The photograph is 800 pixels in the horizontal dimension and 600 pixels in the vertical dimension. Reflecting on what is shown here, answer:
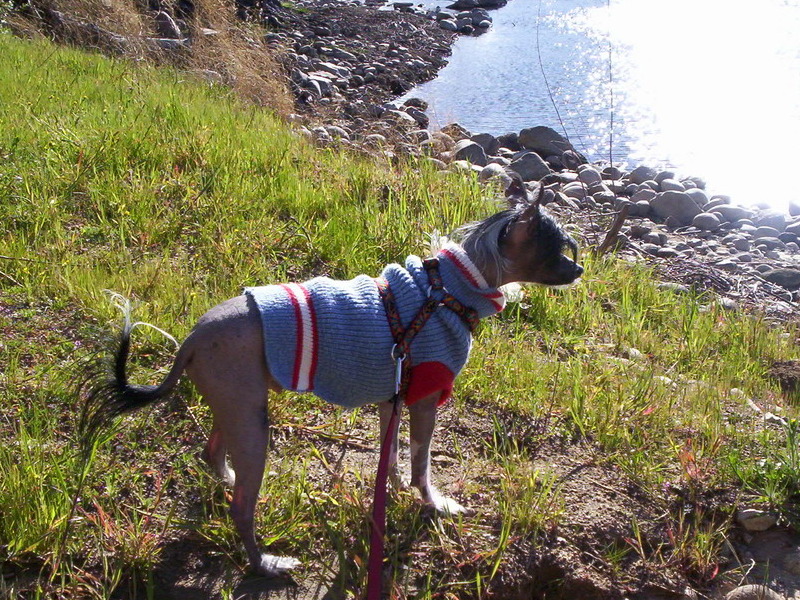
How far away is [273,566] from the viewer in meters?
2.71

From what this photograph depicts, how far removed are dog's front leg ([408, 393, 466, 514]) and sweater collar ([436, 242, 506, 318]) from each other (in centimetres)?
38

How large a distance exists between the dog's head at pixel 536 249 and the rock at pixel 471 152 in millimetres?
6544

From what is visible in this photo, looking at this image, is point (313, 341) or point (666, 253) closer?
point (313, 341)

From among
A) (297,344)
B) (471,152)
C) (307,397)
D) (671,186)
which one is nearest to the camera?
(297,344)

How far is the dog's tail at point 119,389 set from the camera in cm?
259

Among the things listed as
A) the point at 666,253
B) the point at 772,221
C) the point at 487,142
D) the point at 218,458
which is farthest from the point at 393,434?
the point at 487,142

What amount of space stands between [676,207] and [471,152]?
2.58 meters

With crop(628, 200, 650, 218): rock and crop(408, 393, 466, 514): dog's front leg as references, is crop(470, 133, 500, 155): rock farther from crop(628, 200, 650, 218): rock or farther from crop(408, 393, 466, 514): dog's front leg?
crop(408, 393, 466, 514): dog's front leg

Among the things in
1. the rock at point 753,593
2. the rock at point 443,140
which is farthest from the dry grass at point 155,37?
the rock at point 753,593

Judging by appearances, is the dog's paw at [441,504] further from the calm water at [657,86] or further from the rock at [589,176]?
the rock at [589,176]

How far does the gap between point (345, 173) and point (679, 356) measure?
2776 millimetres

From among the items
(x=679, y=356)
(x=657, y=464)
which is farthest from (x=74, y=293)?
(x=679, y=356)

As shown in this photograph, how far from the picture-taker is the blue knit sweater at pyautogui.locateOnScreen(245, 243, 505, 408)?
2605 millimetres

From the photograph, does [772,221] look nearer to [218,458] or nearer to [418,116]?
[418,116]
